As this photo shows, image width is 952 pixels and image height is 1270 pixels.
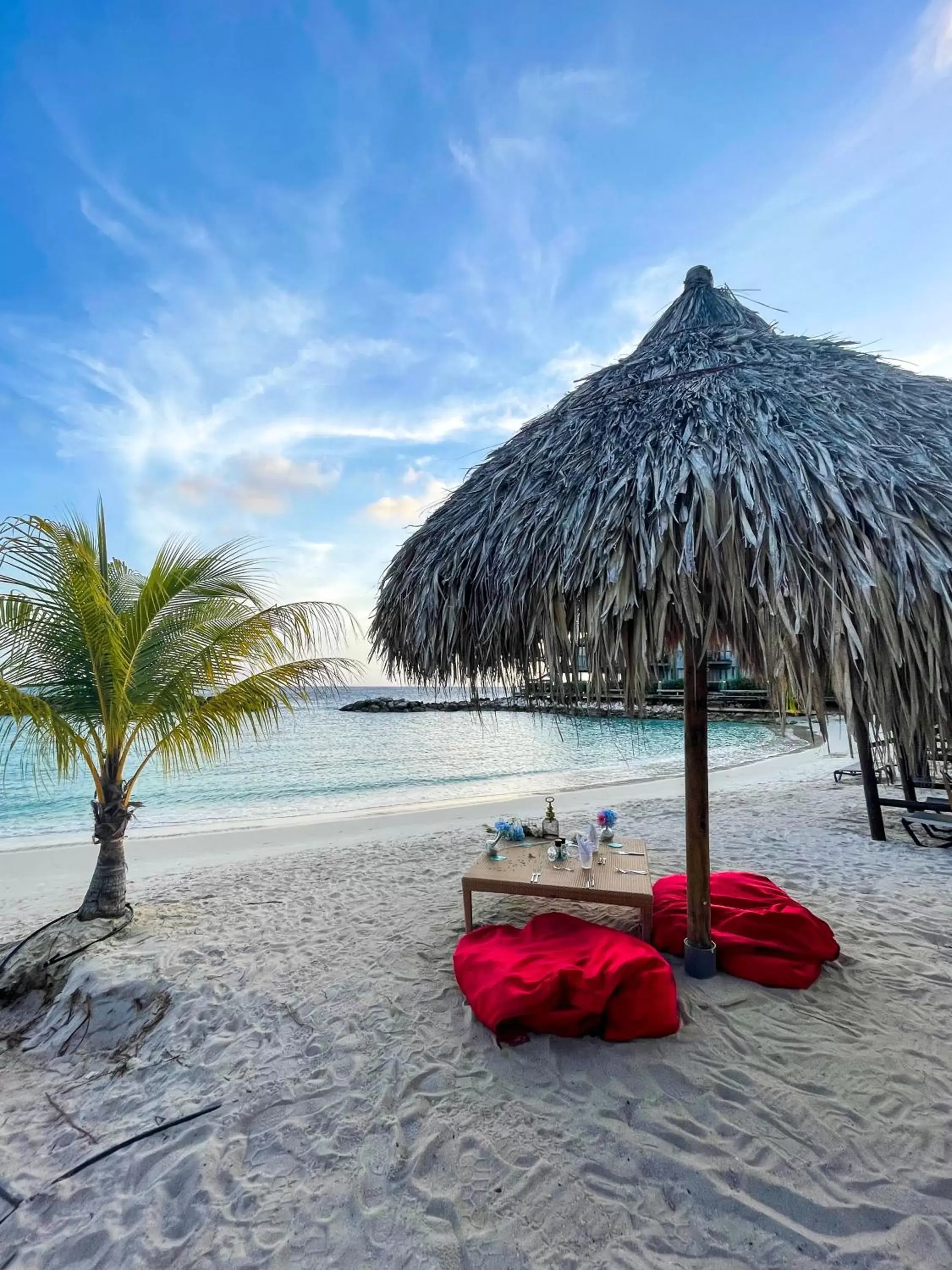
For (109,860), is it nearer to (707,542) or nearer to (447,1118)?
(447,1118)

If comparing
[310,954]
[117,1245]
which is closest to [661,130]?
[310,954]

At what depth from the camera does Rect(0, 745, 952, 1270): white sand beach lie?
1.33 meters

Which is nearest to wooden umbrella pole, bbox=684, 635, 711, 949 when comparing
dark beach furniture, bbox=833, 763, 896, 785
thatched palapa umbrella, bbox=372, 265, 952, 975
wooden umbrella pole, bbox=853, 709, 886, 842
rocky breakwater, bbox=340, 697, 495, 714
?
thatched palapa umbrella, bbox=372, 265, 952, 975

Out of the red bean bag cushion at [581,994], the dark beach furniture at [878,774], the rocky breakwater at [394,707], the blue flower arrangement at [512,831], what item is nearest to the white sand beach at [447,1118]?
the red bean bag cushion at [581,994]

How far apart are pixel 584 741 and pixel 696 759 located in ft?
58.5

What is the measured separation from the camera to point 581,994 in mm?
1958

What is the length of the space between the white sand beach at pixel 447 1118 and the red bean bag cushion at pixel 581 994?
0.08 metres

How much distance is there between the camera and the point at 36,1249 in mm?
1379

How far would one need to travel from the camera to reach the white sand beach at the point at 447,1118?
52.4 inches

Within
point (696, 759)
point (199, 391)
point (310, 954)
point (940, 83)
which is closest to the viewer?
point (696, 759)

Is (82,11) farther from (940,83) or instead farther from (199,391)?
(940,83)

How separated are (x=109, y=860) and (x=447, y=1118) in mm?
2945

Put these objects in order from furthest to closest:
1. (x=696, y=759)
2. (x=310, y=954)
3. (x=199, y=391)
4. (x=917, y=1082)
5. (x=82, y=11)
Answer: (x=199, y=391), (x=82, y=11), (x=310, y=954), (x=696, y=759), (x=917, y=1082)

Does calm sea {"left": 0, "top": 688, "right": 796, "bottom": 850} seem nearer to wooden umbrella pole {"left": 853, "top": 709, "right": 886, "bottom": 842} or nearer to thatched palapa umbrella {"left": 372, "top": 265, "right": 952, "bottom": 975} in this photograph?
thatched palapa umbrella {"left": 372, "top": 265, "right": 952, "bottom": 975}
